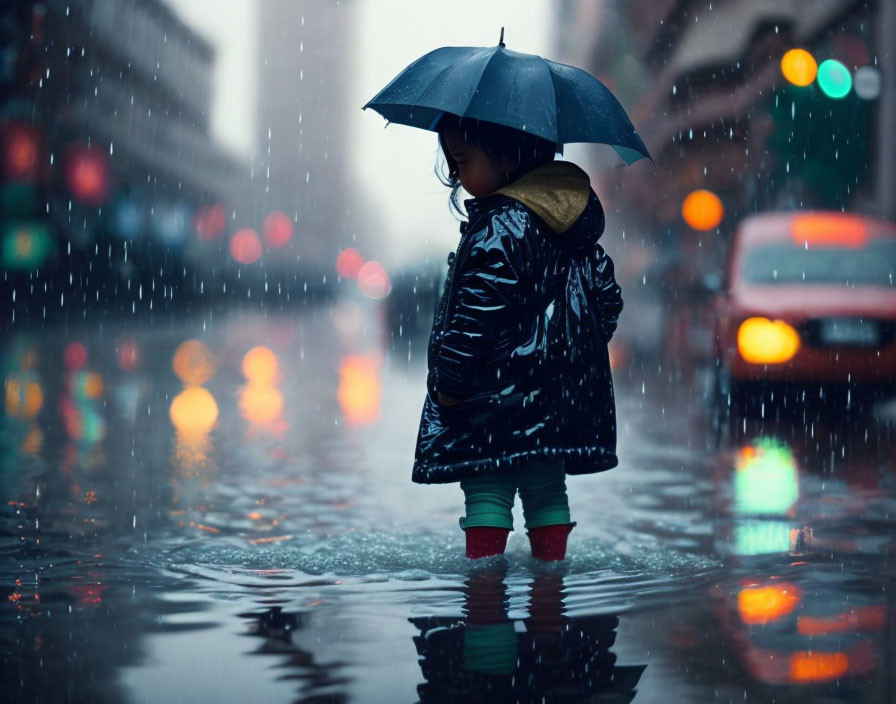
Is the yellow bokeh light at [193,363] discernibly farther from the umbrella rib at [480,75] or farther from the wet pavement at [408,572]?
the umbrella rib at [480,75]

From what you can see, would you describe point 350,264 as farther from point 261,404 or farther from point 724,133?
point 261,404

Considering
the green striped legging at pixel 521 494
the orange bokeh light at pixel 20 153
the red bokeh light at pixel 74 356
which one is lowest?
the green striped legging at pixel 521 494

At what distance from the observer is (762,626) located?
166 inches

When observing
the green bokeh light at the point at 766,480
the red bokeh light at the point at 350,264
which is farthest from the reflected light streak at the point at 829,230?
the red bokeh light at the point at 350,264

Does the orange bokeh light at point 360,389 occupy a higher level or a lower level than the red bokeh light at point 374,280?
lower

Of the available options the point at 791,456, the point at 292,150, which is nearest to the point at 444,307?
the point at 791,456

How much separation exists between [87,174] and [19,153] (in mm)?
5765

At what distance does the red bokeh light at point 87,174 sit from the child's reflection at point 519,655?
40.0 metres

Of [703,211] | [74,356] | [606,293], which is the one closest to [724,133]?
[703,211]

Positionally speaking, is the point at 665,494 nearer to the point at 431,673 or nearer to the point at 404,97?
the point at 404,97

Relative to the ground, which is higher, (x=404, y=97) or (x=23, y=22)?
(x=23, y=22)

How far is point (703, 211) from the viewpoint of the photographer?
2627 cm

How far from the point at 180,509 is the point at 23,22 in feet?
118

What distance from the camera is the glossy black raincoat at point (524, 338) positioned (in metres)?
4.38
